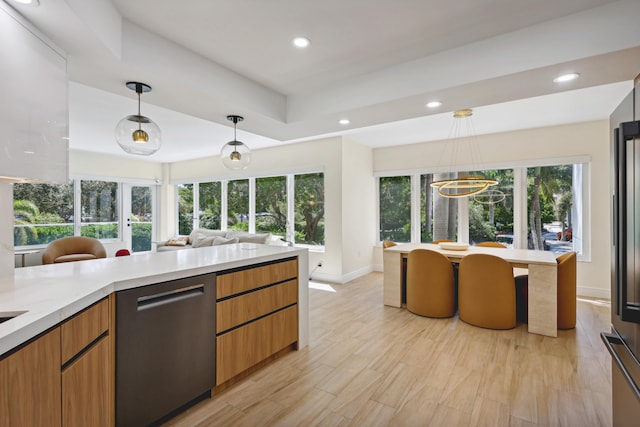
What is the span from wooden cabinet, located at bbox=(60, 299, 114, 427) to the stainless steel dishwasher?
Result: 0.30 ft

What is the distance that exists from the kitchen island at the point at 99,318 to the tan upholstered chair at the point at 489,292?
6.18 ft

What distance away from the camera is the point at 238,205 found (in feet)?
24.1

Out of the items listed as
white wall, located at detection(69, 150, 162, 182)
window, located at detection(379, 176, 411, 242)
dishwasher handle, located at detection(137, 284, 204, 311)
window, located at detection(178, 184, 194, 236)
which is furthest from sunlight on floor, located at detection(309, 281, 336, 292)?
white wall, located at detection(69, 150, 162, 182)

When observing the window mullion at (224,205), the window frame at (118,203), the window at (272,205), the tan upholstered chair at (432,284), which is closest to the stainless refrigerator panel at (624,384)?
the tan upholstered chair at (432,284)

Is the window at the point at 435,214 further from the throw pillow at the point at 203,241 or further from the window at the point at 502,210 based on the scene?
the throw pillow at the point at 203,241

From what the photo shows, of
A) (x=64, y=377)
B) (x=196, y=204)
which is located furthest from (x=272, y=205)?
(x=64, y=377)

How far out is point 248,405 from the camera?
2.05 m

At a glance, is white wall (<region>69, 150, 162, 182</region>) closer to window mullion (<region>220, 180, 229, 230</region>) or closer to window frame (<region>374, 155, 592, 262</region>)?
window mullion (<region>220, 180, 229, 230</region>)

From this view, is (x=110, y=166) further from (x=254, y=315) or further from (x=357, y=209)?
(x=254, y=315)

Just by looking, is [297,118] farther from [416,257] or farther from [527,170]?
[527,170]

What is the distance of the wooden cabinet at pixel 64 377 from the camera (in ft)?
3.15

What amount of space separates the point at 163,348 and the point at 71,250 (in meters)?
3.42

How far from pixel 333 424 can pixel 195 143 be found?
18.4ft

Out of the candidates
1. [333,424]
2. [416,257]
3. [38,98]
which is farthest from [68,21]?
[416,257]
